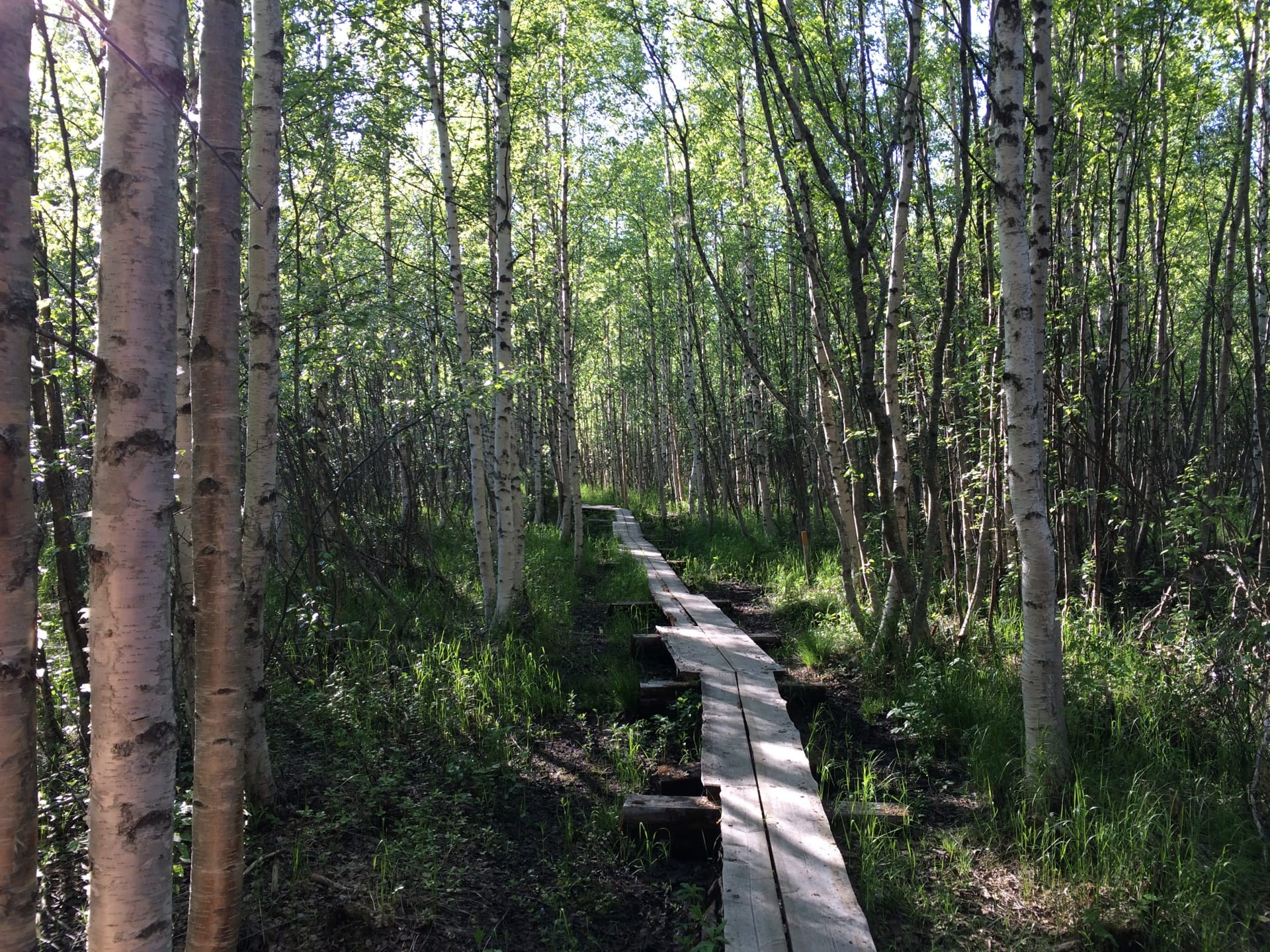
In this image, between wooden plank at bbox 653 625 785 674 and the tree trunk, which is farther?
wooden plank at bbox 653 625 785 674

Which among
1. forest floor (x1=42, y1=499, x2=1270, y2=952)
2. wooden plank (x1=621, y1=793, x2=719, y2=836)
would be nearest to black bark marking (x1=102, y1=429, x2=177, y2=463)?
forest floor (x1=42, y1=499, x2=1270, y2=952)

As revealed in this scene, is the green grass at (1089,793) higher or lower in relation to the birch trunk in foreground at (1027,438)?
lower

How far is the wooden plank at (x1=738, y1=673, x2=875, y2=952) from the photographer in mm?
2670

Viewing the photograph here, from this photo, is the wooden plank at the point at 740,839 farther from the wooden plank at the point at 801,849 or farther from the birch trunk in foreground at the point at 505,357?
the birch trunk in foreground at the point at 505,357

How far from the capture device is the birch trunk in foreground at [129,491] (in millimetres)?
1536

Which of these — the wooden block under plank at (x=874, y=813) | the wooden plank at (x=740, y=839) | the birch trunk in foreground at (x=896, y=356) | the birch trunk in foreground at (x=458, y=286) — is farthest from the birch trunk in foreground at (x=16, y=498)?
the birch trunk in foreground at (x=458, y=286)

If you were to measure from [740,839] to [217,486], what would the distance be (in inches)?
99.6

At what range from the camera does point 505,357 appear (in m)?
6.48

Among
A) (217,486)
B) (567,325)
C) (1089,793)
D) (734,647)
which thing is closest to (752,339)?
(567,325)

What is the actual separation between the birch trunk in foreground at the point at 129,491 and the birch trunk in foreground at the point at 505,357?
14.5 ft

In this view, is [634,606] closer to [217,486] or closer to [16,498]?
[217,486]

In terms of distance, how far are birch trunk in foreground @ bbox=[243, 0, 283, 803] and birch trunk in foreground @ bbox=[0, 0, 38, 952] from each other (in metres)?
1.76

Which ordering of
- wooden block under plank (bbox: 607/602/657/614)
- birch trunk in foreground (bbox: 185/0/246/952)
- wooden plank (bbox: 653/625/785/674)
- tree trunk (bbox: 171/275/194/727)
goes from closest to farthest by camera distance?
birch trunk in foreground (bbox: 185/0/246/952) → tree trunk (bbox: 171/275/194/727) → wooden plank (bbox: 653/625/785/674) → wooden block under plank (bbox: 607/602/657/614)

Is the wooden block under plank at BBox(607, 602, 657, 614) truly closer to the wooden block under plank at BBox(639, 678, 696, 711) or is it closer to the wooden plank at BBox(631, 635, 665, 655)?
the wooden plank at BBox(631, 635, 665, 655)
